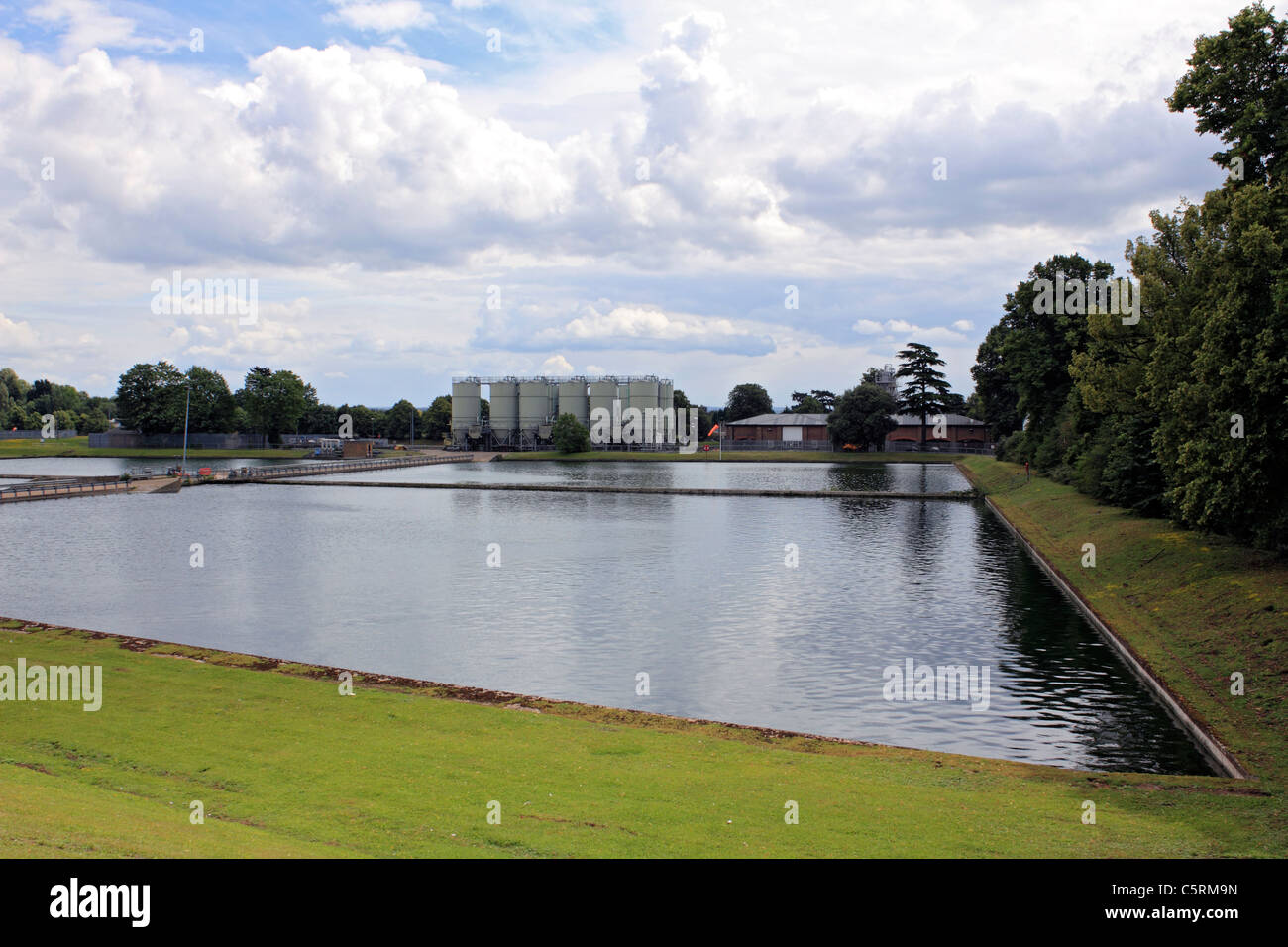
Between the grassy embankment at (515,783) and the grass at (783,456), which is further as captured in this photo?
the grass at (783,456)

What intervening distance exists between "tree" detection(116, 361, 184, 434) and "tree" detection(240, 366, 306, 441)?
12733 millimetres

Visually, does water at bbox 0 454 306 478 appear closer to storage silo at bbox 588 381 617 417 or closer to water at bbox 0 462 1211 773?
storage silo at bbox 588 381 617 417

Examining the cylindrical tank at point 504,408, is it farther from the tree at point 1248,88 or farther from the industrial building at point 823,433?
the tree at point 1248,88

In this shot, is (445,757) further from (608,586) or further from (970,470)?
(970,470)

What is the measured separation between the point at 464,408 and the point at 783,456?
6826 centimetres

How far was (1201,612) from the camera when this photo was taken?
29.5 m

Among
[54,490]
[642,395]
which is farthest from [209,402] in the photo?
Result: [54,490]

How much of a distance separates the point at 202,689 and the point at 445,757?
8.01 m

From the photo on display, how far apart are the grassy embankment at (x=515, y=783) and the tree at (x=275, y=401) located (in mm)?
164055

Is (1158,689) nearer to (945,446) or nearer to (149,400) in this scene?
(945,446)

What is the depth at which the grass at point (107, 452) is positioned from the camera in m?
160

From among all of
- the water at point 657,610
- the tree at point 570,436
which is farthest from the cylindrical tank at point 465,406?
the water at point 657,610
